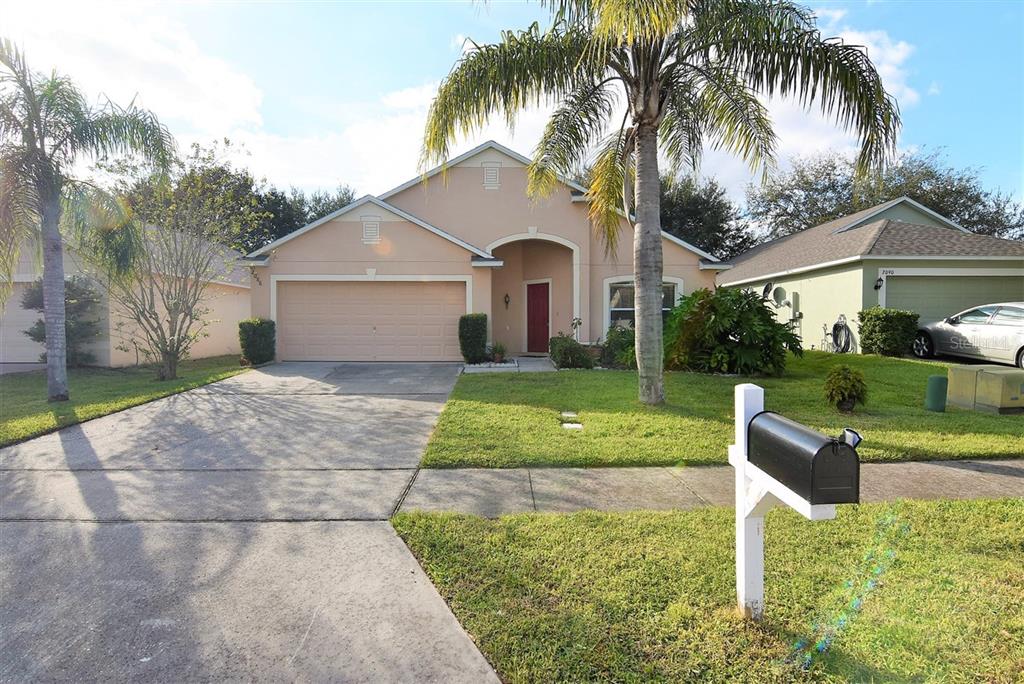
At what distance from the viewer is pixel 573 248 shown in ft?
50.5

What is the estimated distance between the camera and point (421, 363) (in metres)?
14.0

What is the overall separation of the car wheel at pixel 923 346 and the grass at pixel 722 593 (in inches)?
438

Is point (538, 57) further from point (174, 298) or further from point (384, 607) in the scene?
point (174, 298)

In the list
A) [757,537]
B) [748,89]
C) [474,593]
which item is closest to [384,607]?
[474,593]

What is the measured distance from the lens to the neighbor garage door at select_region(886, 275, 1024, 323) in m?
14.3

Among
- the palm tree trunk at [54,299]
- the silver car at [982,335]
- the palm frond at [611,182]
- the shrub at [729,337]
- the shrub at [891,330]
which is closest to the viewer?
the palm tree trunk at [54,299]

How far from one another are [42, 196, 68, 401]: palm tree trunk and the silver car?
17.9m

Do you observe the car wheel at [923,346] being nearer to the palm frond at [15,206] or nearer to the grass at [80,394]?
the grass at [80,394]

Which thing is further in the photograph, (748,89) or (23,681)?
(748,89)

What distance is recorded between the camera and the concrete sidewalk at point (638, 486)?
13.7ft

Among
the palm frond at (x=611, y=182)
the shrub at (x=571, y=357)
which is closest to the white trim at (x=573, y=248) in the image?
the shrub at (x=571, y=357)

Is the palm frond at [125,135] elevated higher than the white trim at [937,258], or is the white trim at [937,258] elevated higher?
the palm frond at [125,135]

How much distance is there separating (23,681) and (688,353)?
1062 centimetres

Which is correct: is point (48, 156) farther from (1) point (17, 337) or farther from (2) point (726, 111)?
(2) point (726, 111)
